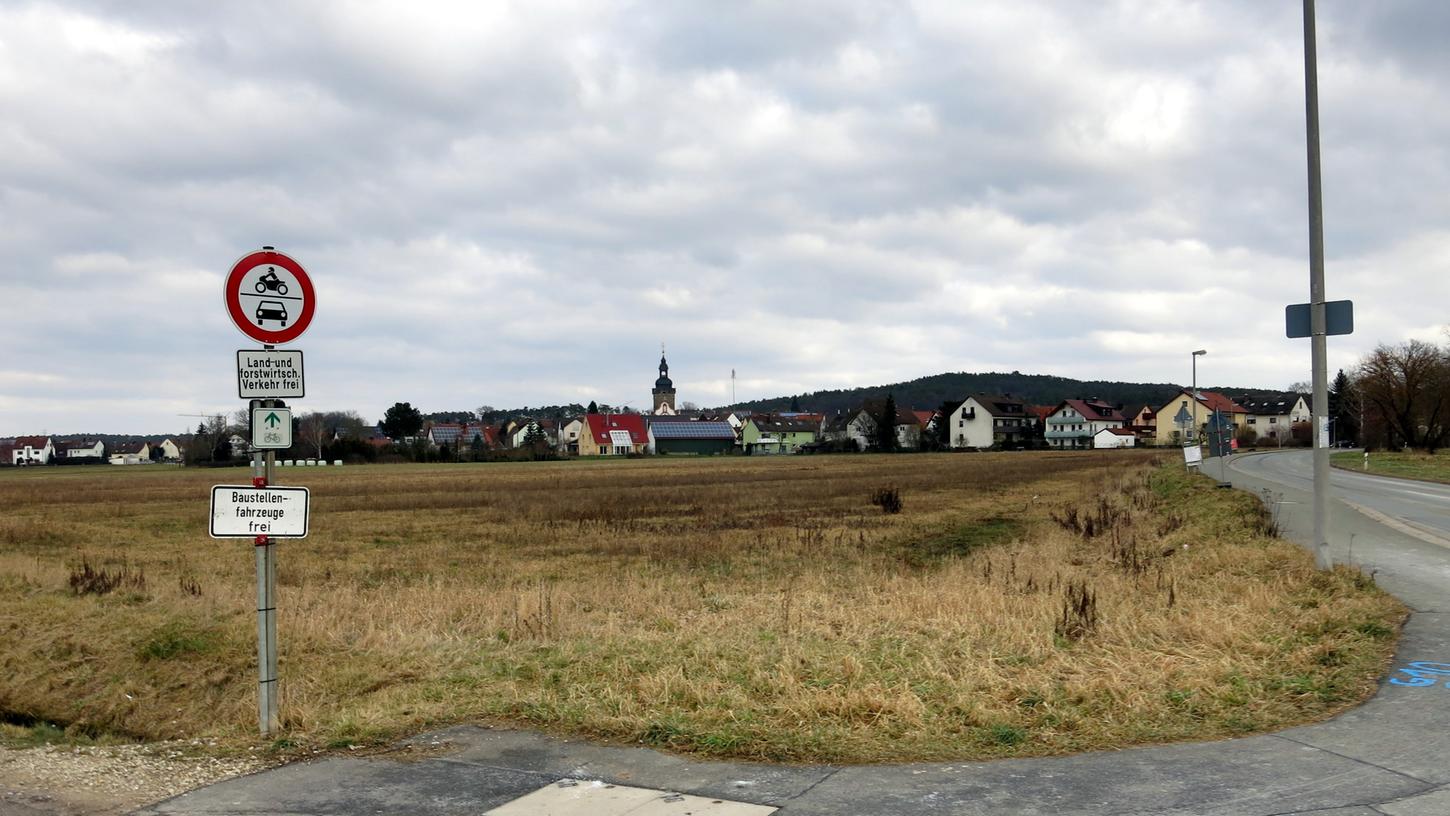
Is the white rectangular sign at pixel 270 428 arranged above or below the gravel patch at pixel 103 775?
above

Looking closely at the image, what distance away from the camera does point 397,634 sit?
10.3 metres

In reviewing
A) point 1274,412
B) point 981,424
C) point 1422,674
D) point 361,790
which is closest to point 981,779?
point 361,790

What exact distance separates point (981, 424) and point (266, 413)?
15375 cm

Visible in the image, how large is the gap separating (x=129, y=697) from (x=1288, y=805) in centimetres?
929

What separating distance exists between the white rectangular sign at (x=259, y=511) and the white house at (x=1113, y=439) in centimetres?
14950

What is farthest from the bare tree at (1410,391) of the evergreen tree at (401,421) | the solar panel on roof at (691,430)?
the evergreen tree at (401,421)

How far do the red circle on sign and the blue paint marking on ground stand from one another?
318 inches

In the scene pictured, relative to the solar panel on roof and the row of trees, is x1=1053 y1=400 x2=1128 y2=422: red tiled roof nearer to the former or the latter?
the solar panel on roof

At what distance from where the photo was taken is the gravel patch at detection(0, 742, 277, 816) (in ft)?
18.7

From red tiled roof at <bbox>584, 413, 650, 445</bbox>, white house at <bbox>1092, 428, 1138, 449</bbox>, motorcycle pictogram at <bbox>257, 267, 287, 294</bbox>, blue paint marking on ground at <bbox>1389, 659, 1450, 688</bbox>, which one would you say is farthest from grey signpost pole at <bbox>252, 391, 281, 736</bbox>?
white house at <bbox>1092, 428, 1138, 449</bbox>

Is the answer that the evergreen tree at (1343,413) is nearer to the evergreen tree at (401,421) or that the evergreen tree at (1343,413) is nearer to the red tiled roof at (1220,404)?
the red tiled roof at (1220,404)

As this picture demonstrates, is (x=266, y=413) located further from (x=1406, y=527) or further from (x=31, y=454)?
(x=31, y=454)

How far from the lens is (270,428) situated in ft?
23.1

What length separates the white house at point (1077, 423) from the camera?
157 m
